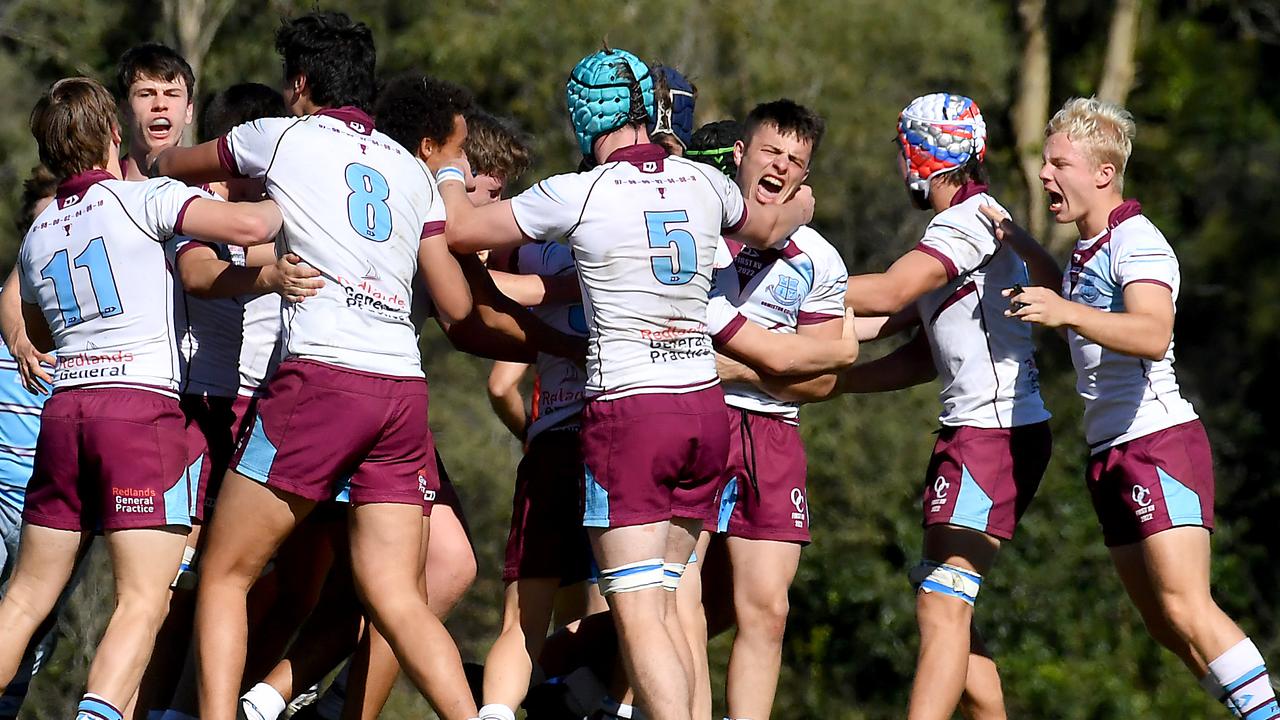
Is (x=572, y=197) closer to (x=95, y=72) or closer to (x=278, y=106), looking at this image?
(x=278, y=106)

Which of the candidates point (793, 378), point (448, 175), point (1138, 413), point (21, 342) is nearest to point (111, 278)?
point (21, 342)

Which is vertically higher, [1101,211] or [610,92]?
[610,92]

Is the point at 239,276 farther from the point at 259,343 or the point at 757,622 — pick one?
the point at 757,622

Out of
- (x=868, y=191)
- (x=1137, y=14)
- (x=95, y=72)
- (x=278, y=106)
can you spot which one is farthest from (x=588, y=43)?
(x=278, y=106)

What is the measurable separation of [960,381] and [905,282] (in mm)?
469

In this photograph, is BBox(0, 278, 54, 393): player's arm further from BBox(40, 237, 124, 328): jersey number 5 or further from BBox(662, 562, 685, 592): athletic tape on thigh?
BBox(662, 562, 685, 592): athletic tape on thigh

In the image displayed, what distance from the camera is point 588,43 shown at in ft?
52.8

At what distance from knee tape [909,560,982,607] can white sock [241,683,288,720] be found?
235 cm

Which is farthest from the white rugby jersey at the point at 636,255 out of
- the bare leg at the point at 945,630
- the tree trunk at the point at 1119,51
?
the tree trunk at the point at 1119,51

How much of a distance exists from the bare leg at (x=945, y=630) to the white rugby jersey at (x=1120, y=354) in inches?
24.0

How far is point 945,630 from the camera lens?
5.80 m

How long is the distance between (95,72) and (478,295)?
1225 cm

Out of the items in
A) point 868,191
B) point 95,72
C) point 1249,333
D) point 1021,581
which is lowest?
point 1021,581

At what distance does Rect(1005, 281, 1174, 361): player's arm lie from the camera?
524cm
